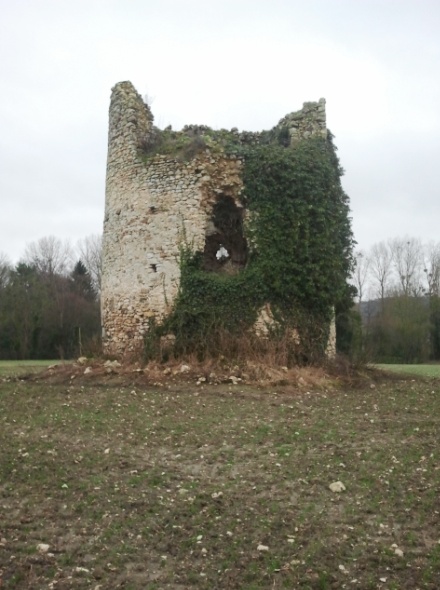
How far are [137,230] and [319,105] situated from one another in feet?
17.6

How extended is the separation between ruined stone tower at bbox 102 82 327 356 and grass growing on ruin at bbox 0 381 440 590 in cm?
434

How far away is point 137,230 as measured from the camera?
13.3 m

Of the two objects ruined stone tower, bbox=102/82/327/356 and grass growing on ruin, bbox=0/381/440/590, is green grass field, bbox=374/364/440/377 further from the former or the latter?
grass growing on ruin, bbox=0/381/440/590

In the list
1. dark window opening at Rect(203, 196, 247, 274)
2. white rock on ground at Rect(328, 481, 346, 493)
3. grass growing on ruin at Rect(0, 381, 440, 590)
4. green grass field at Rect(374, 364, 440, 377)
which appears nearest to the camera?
grass growing on ruin at Rect(0, 381, 440, 590)

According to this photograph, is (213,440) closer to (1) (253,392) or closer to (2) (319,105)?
(1) (253,392)

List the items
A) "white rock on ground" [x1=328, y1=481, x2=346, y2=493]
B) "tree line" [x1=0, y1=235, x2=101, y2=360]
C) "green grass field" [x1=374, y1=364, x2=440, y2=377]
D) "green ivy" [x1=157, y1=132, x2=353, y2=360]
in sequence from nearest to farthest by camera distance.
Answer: "white rock on ground" [x1=328, y1=481, x2=346, y2=493] < "green ivy" [x1=157, y1=132, x2=353, y2=360] < "green grass field" [x1=374, y1=364, x2=440, y2=377] < "tree line" [x1=0, y1=235, x2=101, y2=360]

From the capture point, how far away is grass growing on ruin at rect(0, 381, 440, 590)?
4.06 m

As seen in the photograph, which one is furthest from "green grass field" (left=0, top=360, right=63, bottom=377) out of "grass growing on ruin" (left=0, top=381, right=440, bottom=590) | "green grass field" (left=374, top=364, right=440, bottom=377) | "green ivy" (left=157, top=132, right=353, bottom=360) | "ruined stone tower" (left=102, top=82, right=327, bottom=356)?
"green grass field" (left=374, top=364, right=440, bottom=377)

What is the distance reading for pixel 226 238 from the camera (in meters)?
13.8

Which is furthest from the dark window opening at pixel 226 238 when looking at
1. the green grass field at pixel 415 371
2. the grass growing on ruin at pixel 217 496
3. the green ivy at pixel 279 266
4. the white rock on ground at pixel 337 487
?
the white rock on ground at pixel 337 487

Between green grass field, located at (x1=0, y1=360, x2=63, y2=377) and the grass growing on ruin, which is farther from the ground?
green grass field, located at (x1=0, y1=360, x2=63, y2=377)

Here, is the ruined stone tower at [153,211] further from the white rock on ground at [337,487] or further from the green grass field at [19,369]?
the white rock on ground at [337,487]

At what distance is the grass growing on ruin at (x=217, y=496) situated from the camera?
4.06 metres

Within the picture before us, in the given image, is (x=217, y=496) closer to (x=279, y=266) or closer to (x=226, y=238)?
(x=279, y=266)
